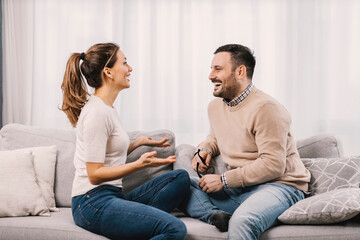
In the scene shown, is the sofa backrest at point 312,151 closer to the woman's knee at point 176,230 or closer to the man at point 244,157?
the man at point 244,157

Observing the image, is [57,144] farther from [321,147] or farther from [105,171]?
[321,147]

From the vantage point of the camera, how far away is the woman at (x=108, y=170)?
1756 millimetres

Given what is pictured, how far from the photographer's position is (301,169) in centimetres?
215

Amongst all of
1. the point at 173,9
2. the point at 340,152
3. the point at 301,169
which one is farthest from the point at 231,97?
the point at 173,9

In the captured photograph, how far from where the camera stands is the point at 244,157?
2.17m

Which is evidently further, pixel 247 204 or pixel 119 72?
pixel 119 72

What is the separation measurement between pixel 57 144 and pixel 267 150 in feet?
4.03

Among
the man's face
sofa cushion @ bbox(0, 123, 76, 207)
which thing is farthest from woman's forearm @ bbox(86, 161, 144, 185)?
the man's face

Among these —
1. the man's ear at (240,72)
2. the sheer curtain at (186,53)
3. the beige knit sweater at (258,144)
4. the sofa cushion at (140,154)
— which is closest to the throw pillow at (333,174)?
the beige knit sweater at (258,144)

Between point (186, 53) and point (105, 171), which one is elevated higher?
point (186, 53)

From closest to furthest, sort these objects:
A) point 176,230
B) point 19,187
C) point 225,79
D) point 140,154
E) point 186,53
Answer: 1. point 176,230
2. point 19,187
3. point 225,79
4. point 140,154
5. point 186,53

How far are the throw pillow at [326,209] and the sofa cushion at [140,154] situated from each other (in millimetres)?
797

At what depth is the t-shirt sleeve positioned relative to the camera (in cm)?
182

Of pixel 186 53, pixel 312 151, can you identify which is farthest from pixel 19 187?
pixel 186 53
